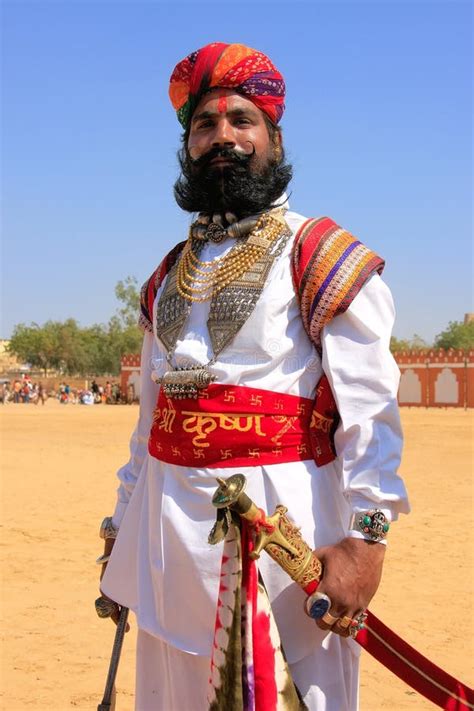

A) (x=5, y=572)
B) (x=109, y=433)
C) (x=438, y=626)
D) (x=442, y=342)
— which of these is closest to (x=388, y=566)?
(x=438, y=626)

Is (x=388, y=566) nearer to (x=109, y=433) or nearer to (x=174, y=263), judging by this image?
(x=174, y=263)

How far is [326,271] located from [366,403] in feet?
1.25

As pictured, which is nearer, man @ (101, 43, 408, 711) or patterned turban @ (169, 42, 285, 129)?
man @ (101, 43, 408, 711)

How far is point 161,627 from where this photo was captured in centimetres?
243

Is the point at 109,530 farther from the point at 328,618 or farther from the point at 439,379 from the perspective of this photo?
the point at 439,379

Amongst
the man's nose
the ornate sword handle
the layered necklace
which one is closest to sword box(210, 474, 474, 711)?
the ornate sword handle

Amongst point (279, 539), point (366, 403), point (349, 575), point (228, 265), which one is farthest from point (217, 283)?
point (349, 575)

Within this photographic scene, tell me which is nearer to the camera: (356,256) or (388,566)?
(356,256)

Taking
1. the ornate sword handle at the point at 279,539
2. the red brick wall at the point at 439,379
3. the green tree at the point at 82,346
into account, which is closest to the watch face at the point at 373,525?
the ornate sword handle at the point at 279,539

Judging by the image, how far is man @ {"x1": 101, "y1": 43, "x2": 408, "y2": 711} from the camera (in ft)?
7.49

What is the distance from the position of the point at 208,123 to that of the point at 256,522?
4.13ft

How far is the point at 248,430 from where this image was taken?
235 centimetres

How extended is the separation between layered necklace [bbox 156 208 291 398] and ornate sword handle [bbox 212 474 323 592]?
0.44m

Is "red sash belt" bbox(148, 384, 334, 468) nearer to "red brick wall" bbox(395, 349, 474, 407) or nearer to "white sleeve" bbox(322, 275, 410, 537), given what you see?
"white sleeve" bbox(322, 275, 410, 537)
